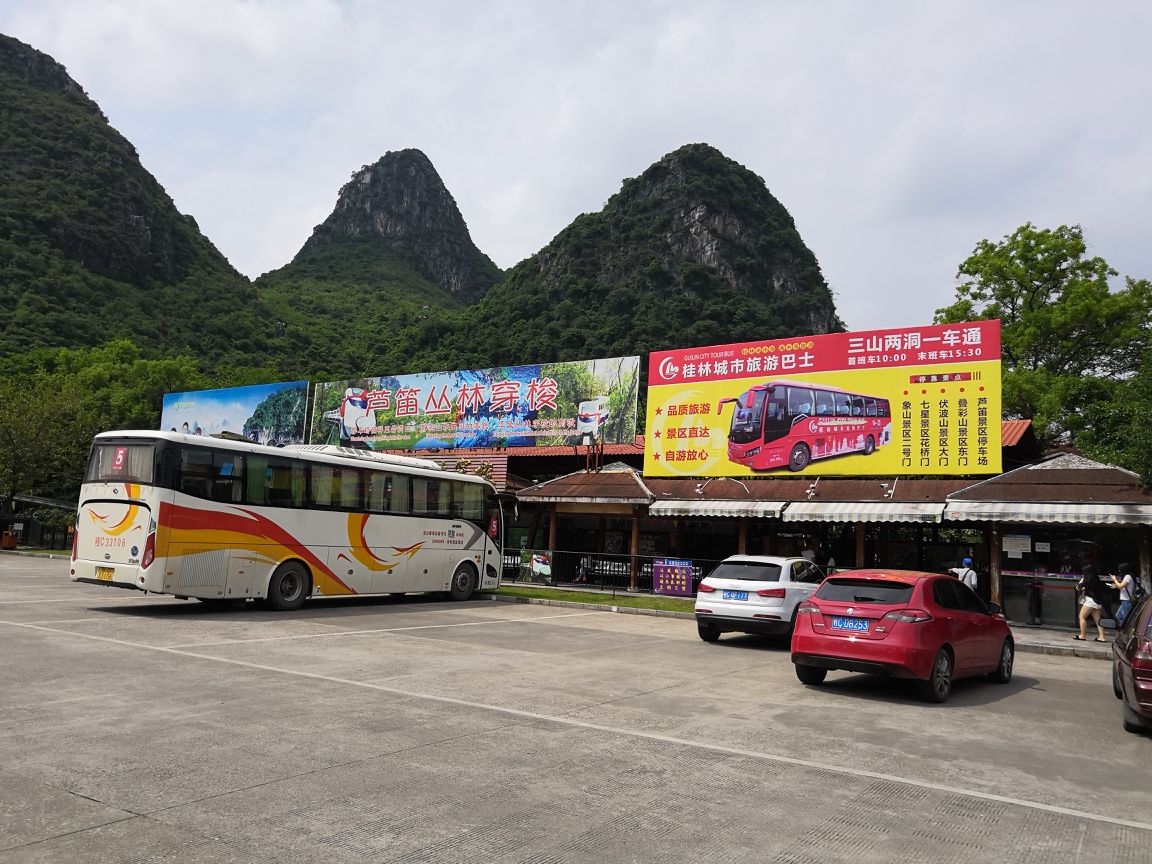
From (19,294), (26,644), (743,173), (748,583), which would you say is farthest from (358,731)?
(743,173)

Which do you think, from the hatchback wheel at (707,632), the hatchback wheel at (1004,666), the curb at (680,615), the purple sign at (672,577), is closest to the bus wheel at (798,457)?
the purple sign at (672,577)

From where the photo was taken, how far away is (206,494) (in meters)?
15.1

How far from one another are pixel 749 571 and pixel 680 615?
5581 mm

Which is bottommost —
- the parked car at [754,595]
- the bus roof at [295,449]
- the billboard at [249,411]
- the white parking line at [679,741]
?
the white parking line at [679,741]

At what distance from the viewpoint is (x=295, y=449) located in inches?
682

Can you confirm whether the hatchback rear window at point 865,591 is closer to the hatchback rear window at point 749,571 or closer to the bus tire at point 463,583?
the hatchback rear window at point 749,571

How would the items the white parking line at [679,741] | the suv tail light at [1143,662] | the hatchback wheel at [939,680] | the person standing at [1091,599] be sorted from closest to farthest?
the white parking line at [679,741] → the suv tail light at [1143,662] → the hatchback wheel at [939,680] → the person standing at [1091,599]

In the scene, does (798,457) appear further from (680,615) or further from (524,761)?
(524,761)

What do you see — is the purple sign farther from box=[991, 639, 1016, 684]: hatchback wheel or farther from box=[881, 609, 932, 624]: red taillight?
box=[881, 609, 932, 624]: red taillight

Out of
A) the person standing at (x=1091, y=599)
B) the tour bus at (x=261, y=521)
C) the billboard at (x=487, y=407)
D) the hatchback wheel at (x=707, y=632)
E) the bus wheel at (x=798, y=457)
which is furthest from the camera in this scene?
the billboard at (x=487, y=407)

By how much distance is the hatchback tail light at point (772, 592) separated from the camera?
14.0 m

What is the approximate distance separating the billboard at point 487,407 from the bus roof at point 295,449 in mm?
9575

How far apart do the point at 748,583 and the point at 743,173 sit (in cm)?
11314

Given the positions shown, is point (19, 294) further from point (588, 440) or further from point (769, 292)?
point (769, 292)
